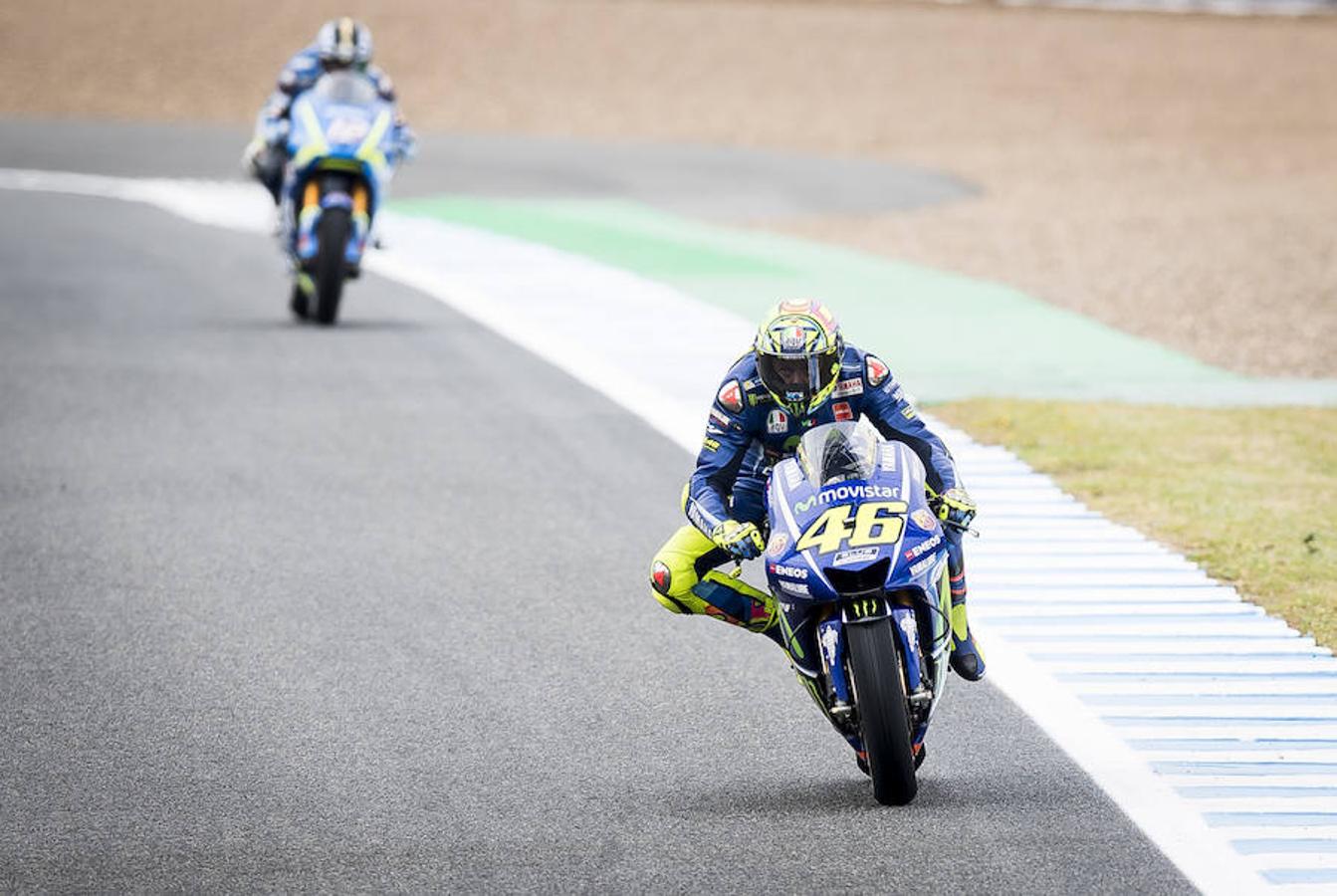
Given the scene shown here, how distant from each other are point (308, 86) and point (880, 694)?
39.5 feet

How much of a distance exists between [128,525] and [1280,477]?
Result: 6394 mm

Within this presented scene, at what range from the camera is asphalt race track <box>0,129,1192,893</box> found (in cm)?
642

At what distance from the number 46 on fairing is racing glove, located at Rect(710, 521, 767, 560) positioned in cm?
36

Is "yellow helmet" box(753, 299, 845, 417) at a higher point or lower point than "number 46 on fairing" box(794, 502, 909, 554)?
higher

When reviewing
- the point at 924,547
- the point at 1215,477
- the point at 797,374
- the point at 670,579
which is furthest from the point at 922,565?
the point at 1215,477

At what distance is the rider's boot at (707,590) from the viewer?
758 centimetres

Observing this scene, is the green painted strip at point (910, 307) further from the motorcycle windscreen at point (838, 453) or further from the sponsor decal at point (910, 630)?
the sponsor decal at point (910, 630)

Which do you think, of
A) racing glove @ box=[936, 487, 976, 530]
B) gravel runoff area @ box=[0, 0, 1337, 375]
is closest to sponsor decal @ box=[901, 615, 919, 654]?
racing glove @ box=[936, 487, 976, 530]

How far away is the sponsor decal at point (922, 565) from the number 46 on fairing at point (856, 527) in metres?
0.12

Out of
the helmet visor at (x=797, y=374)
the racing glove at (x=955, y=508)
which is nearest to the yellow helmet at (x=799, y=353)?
the helmet visor at (x=797, y=374)

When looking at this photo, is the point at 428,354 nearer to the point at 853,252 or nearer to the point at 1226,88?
the point at 853,252

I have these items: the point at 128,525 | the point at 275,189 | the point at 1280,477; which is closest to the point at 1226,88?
the point at 275,189

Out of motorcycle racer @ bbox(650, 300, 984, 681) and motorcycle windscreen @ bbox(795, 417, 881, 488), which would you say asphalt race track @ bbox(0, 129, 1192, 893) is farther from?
motorcycle windscreen @ bbox(795, 417, 881, 488)

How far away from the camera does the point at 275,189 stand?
17625 millimetres
